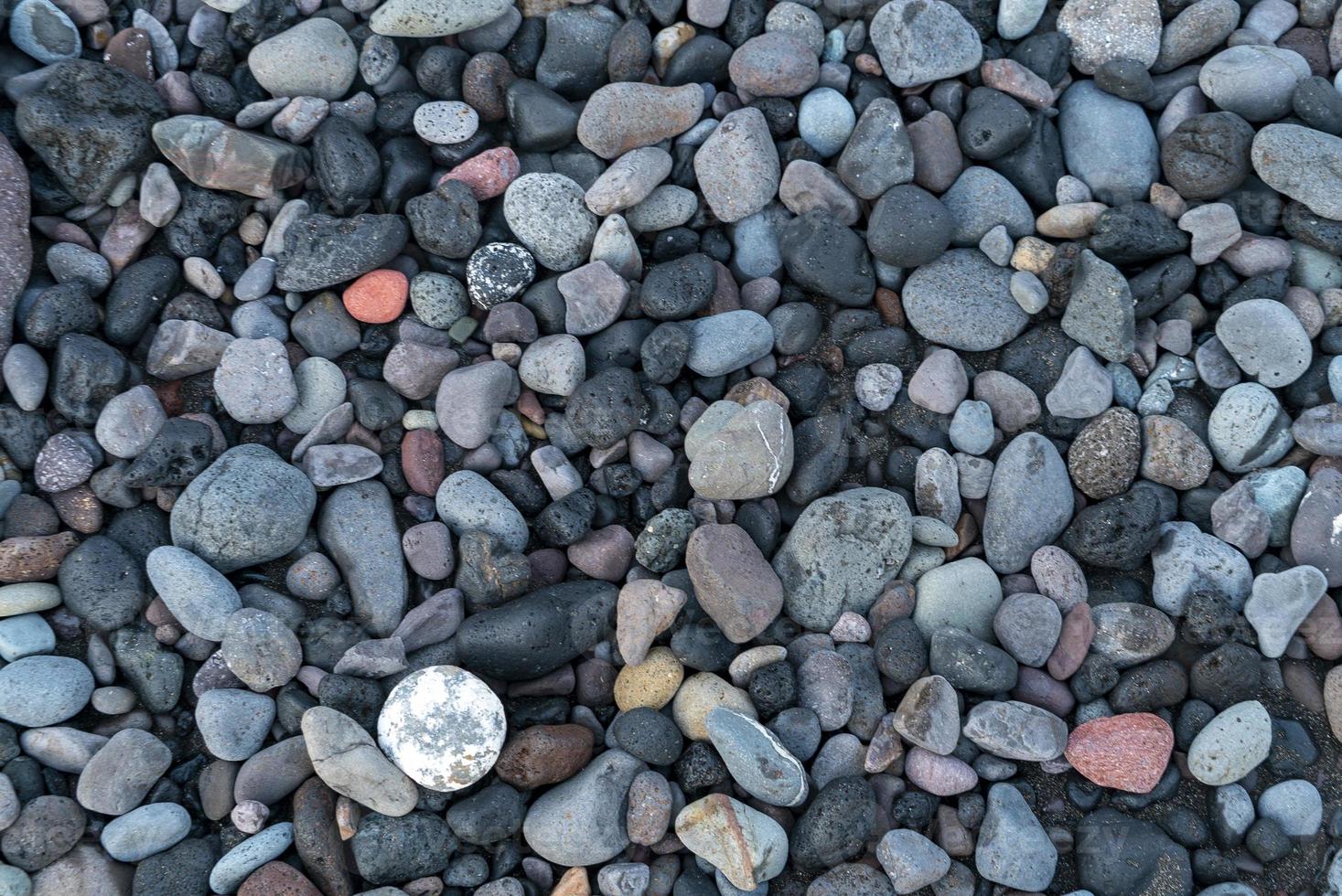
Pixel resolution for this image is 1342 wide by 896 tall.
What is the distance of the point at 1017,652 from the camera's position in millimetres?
2711

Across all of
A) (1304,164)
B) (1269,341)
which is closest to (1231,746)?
(1269,341)

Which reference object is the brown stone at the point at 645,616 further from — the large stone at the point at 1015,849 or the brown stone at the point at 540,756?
the large stone at the point at 1015,849

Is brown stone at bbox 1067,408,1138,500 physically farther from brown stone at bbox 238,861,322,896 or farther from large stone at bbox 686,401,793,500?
brown stone at bbox 238,861,322,896

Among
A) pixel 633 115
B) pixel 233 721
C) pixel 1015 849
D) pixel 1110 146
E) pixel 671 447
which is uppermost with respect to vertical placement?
pixel 1110 146

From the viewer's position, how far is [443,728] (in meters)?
2.54

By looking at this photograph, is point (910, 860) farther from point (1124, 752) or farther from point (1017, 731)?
point (1124, 752)

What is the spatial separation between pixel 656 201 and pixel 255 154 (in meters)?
1.21

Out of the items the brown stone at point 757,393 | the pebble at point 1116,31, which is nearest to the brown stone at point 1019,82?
the pebble at point 1116,31

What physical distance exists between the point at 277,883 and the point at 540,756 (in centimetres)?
71

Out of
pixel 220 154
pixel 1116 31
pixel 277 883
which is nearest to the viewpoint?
pixel 277 883

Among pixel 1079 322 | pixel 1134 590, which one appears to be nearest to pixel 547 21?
pixel 1079 322

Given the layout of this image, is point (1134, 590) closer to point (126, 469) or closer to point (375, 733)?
point (375, 733)

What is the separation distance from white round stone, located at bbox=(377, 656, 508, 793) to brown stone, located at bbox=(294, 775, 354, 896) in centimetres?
22

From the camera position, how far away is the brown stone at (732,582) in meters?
2.66
